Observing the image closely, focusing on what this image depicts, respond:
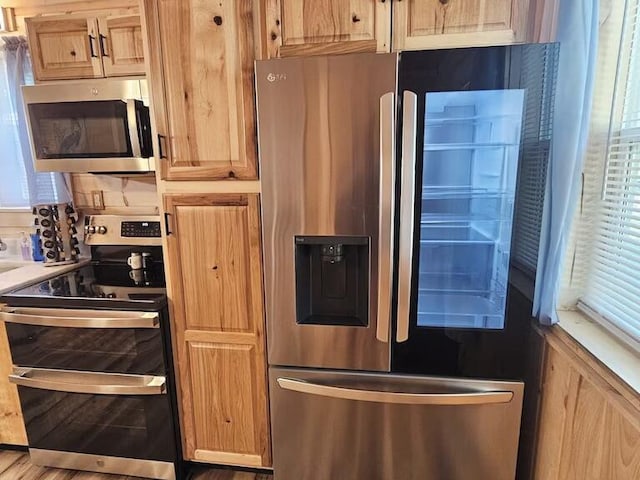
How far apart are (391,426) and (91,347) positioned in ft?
4.20

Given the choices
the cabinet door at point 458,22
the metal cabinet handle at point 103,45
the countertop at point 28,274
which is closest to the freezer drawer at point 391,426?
the cabinet door at point 458,22

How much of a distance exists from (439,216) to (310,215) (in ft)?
1.43

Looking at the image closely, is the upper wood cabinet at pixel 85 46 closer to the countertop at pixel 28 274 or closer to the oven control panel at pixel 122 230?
the oven control panel at pixel 122 230

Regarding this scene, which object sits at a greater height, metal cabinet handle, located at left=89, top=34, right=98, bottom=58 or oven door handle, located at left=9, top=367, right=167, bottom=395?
metal cabinet handle, located at left=89, top=34, right=98, bottom=58

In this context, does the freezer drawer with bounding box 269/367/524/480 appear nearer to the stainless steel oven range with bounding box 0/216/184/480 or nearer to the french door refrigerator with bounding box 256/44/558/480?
the french door refrigerator with bounding box 256/44/558/480

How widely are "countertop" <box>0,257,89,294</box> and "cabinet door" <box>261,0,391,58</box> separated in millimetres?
1561

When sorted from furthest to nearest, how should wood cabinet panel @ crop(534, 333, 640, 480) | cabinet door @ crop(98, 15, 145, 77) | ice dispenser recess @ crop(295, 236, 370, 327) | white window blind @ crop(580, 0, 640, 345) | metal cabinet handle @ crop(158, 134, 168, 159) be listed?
cabinet door @ crop(98, 15, 145, 77) < metal cabinet handle @ crop(158, 134, 168, 159) < ice dispenser recess @ crop(295, 236, 370, 327) < white window blind @ crop(580, 0, 640, 345) < wood cabinet panel @ crop(534, 333, 640, 480)

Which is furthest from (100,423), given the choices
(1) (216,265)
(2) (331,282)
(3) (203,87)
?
(3) (203,87)

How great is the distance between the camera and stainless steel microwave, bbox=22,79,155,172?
1.73m

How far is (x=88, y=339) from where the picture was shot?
1.69 meters

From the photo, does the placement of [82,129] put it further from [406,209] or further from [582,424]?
[582,424]

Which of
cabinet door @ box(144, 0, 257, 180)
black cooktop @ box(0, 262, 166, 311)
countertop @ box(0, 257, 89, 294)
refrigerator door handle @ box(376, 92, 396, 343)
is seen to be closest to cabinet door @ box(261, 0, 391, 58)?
cabinet door @ box(144, 0, 257, 180)

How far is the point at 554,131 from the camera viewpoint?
123cm

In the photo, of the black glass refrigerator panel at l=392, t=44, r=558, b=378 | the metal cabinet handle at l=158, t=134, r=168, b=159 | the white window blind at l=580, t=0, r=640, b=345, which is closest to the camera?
the white window blind at l=580, t=0, r=640, b=345
